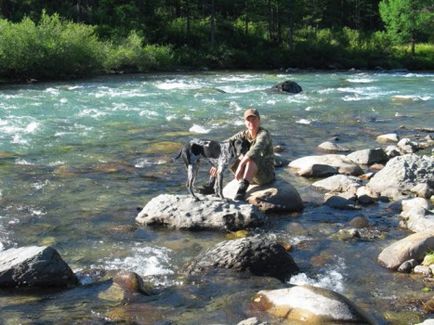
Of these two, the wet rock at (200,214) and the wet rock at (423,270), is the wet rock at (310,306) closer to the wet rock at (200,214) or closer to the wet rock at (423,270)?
Answer: the wet rock at (423,270)

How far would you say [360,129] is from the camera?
758 inches

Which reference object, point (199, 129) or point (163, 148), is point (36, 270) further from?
point (199, 129)

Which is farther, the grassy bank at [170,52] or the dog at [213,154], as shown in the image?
the grassy bank at [170,52]

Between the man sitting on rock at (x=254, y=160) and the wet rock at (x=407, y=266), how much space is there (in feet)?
10.5

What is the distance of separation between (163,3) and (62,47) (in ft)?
92.8

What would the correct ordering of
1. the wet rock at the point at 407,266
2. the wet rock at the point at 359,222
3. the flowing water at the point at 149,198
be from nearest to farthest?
the flowing water at the point at 149,198
the wet rock at the point at 407,266
the wet rock at the point at 359,222

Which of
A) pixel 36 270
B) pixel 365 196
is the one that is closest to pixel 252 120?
pixel 365 196

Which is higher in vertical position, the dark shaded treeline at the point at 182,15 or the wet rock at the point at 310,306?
the dark shaded treeline at the point at 182,15

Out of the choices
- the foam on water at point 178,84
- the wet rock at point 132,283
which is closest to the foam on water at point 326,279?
the wet rock at point 132,283

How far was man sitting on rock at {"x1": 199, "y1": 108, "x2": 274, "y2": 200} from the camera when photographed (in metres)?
9.91

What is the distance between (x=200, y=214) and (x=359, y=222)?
262 centimetres

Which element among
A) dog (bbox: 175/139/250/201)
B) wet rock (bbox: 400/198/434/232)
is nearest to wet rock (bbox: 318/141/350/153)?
wet rock (bbox: 400/198/434/232)

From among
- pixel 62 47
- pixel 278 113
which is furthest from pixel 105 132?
pixel 62 47

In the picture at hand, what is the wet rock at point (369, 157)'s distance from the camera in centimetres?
1401
